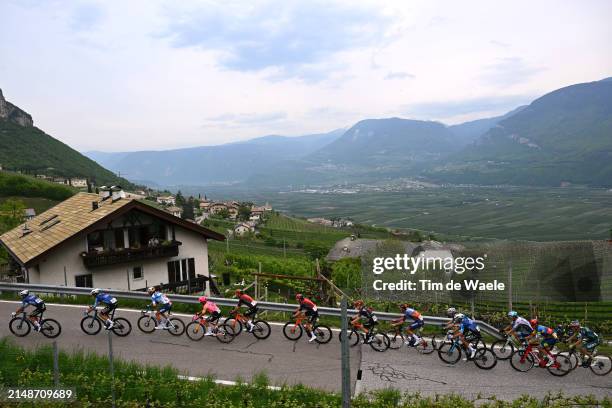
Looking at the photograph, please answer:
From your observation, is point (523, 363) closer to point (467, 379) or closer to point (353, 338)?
point (467, 379)

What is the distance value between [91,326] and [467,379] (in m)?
10.3

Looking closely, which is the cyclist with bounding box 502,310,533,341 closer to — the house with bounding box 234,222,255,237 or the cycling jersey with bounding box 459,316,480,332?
the cycling jersey with bounding box 459,316,480,332

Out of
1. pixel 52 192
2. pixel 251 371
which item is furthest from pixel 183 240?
pixel 52 192

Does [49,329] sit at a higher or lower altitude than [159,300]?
lower

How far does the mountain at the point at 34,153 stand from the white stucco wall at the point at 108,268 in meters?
121

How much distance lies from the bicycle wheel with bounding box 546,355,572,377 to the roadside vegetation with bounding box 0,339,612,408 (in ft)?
6.31

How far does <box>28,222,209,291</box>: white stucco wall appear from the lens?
2144 cm

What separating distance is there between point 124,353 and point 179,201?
124587mm

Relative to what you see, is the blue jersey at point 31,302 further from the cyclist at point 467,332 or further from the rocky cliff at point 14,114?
the rocky cliff at point 14,114

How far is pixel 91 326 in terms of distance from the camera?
44.0 feet

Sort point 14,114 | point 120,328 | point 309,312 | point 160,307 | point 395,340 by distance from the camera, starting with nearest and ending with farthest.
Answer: point 395,340 → point 309,312 → point 120,328 → point 160,307 → point 14,114

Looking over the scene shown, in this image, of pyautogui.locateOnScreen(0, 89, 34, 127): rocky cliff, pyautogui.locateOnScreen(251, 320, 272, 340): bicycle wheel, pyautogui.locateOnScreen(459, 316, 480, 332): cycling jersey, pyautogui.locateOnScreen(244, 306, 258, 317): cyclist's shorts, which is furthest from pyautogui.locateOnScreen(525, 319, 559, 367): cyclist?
pyautogui.locateOnScreen(0, 89, 34, 127): rocky cliff

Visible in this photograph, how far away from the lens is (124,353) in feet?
39.3

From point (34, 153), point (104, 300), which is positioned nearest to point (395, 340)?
point (104, 300)
